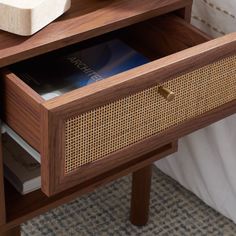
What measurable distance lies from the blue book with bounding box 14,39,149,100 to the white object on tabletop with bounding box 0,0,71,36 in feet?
0.36

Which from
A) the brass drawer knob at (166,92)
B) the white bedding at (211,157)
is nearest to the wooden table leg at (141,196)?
the white bedding at (211,157)

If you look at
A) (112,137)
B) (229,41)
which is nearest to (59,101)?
(112,137)

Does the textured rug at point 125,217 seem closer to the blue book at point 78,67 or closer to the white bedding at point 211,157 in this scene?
the white bedding at point 211,157

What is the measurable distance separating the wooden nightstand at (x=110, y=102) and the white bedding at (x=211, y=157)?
0.45 feet

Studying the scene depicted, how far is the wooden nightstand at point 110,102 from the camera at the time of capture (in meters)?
0.75

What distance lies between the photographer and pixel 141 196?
1.20 meters

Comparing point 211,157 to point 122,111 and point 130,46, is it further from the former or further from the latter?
point 122,111

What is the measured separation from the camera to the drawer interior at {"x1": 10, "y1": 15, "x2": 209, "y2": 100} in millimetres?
919

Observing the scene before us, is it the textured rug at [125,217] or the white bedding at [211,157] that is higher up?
the white bedding at [211,157]

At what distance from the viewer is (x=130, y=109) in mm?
793

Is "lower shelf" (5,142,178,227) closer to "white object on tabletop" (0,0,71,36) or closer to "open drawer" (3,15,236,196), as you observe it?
"open drawer" (3,15,236,196)

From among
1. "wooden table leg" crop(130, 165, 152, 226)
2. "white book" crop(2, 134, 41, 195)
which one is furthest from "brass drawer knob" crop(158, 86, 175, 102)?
"wooden table leg" crop(130, 165, 152, 226)

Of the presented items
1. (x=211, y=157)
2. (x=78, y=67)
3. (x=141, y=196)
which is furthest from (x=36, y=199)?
(x=211, y=157)

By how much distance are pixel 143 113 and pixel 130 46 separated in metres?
0.23
